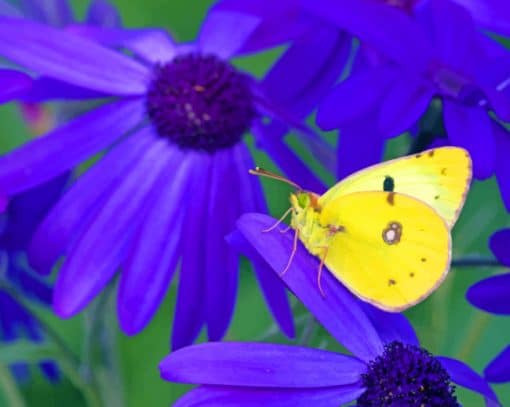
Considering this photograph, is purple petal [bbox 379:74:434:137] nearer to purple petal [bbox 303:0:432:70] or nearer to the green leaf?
purple petal [bbox 303:0:432:70]

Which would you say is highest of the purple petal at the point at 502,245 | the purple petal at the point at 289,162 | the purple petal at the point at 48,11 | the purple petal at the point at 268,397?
the purple petal at the point at 48,11

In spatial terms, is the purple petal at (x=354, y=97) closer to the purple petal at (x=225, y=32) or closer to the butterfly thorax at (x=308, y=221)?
the butterfly thorax at (x=308, y=221)

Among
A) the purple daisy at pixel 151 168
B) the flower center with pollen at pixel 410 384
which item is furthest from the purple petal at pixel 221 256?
the flower center with pollen at pixel 410 384

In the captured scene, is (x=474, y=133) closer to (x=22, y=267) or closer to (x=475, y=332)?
(x=475, y=332)

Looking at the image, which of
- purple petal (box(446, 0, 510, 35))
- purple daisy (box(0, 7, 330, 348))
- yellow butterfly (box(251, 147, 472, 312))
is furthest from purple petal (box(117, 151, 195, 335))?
purple petal (box(446, 0, 510, 35))

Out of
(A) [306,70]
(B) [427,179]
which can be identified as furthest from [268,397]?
(A) [306,70]

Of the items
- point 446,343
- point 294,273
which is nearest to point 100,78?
point 294,273
